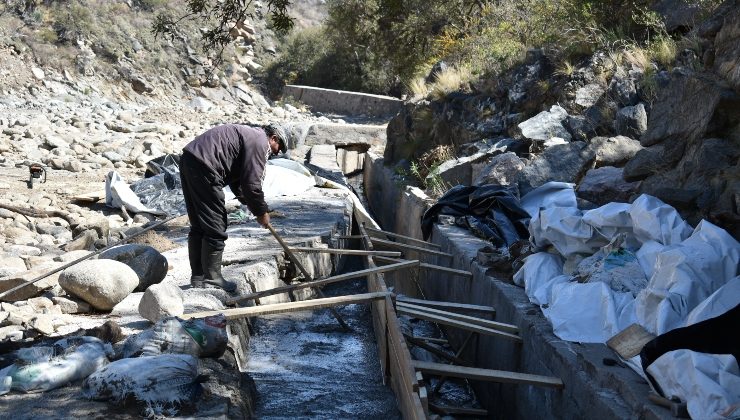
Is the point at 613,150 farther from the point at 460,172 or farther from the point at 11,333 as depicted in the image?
the point at 11,333

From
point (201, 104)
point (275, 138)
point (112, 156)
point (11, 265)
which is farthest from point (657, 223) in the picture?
point (201, 104)

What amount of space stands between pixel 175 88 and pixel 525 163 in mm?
25337

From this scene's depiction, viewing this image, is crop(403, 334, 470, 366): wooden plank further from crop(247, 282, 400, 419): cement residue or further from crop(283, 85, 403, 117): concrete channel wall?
crop(283, 85, 403, 117): concrete channel wall

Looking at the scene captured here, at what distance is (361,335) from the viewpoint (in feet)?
23.6

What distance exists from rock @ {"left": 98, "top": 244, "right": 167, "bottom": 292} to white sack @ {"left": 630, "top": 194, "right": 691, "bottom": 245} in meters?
3.53

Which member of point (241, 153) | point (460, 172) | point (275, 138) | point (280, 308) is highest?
point (275, 138)

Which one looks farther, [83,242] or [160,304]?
[83,242]

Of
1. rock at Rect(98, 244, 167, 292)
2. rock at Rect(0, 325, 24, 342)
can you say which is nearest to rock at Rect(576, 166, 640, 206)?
rock at Rect(98, 244, 167, 292)

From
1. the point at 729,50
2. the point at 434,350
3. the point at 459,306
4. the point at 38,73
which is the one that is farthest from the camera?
the point at 38,73

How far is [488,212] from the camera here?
8.52 m

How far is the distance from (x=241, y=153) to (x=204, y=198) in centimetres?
44

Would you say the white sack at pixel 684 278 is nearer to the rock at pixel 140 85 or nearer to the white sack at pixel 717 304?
the white sack at pixel 717 304

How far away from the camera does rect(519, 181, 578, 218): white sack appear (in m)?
7.93

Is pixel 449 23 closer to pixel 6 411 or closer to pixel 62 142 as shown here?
pixel 62 142
